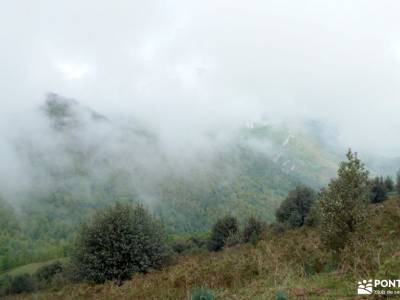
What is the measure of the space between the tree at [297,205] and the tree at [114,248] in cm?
3966

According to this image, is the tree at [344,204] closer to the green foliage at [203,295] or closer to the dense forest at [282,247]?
the dense forest at [282,247]

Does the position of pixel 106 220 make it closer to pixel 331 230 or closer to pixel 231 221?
pixel 331 230

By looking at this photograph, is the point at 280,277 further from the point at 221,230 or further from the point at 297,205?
the point at 297,205

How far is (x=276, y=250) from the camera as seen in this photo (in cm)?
1705

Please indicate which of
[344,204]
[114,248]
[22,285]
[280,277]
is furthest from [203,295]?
[22,285]

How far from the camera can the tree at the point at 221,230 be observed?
72.2m

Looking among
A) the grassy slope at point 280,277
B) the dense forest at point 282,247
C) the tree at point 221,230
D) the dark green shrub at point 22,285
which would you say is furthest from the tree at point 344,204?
the dark green shrub at point 22,285

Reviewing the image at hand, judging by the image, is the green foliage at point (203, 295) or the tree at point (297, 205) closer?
the green foliage at point (203, 295)

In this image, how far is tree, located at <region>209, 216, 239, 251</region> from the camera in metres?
72.2

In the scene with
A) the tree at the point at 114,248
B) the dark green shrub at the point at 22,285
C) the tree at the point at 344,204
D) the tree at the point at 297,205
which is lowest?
the dark green shrub at the point at 22,285

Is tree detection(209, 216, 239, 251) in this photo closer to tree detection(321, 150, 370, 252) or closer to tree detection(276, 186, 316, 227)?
tree detection(276, 186, 316, 227)

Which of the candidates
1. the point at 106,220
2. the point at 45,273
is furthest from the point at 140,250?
the point at 45,273

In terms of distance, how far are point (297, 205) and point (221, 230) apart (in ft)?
51.0

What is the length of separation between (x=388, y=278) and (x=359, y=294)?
857 millimetres
